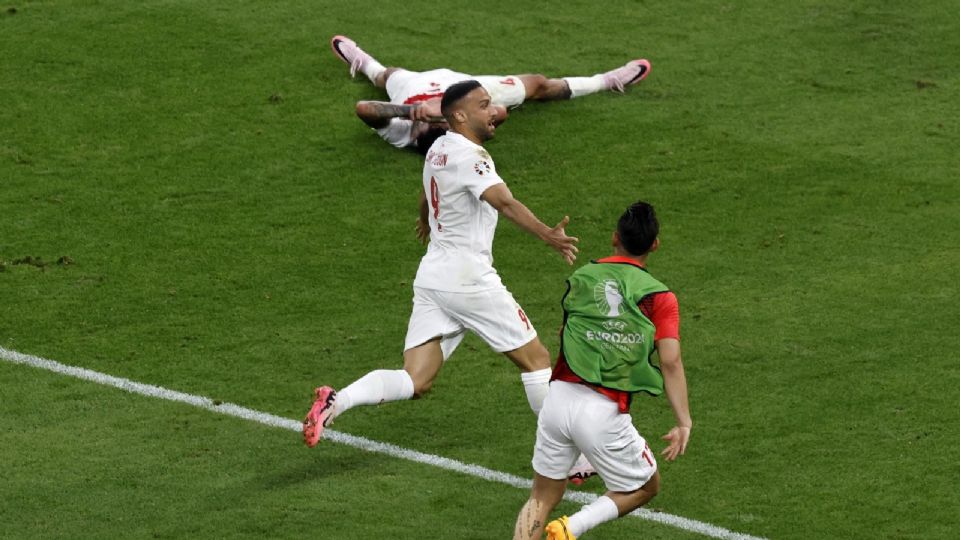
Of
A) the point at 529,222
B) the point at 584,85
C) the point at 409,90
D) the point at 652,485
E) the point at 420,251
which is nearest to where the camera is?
the point at 652,485

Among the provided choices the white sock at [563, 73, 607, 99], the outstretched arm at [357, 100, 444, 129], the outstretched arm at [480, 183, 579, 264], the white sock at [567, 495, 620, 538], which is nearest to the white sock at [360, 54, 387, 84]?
the outstretched arm at [357, 100, 444, 129]

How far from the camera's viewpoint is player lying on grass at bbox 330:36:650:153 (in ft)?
45.5

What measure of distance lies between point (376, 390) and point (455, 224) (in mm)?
1052

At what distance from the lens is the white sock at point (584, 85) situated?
1498 cm

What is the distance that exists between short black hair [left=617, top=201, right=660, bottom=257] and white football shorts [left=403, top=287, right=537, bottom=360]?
1.60 meters

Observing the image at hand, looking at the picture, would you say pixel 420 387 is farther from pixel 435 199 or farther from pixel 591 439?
pixel 591 439

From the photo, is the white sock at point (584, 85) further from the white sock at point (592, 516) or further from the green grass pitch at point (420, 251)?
the white sock at point (592, 516)

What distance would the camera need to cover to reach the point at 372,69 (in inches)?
592

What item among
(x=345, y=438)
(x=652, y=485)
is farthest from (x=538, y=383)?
(x=652, y=485)

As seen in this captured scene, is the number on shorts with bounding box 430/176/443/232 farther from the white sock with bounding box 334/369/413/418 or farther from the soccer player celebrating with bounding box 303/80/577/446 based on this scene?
the white sock with bounding box 334/369/413/418

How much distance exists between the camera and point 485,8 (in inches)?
664

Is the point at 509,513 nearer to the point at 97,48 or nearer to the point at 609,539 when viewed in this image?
the point at 609,539

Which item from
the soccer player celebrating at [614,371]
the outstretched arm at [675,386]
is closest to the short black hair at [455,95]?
the soccer player celebrating at [614,371]

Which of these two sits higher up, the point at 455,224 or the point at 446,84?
the point at 455,224
